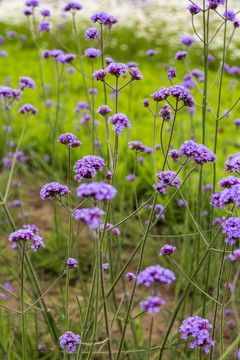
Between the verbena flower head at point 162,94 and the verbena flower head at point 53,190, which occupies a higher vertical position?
the verbena flower head at point 162,94

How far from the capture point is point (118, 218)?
Answer: 2949mm

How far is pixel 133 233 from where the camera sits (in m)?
3.21

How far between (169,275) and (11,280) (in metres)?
2.26

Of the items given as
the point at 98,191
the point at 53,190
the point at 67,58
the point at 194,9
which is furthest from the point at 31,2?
the point at 98,191

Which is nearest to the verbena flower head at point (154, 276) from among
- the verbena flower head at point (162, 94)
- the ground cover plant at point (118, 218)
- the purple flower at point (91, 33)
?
the ground cover plant at point (118, 218)

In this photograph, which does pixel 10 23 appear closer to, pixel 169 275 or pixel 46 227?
pixel 46 227

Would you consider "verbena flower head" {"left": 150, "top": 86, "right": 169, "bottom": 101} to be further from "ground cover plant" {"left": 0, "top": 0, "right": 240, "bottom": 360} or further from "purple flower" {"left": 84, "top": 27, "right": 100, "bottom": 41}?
"purple flower" {"left": 84, "top": 27, "right": 100, "bottom": 41}

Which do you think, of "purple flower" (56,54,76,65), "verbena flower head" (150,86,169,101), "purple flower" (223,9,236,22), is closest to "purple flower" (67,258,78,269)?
"verbena flower head" (150,86,169,101)

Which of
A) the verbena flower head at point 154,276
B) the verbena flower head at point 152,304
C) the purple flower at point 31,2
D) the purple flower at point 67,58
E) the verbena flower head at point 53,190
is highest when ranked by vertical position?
the purple flower at point 31,2

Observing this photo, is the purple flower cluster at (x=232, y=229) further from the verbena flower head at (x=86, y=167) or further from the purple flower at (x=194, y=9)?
the purple flower at (x=194, y=9)

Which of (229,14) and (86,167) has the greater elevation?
(229,14)

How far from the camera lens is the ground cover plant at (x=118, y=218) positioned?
1.19 m

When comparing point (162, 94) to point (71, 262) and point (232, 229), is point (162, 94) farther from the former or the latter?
point (71, 262)

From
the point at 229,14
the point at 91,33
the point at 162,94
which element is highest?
the point at 229,14
